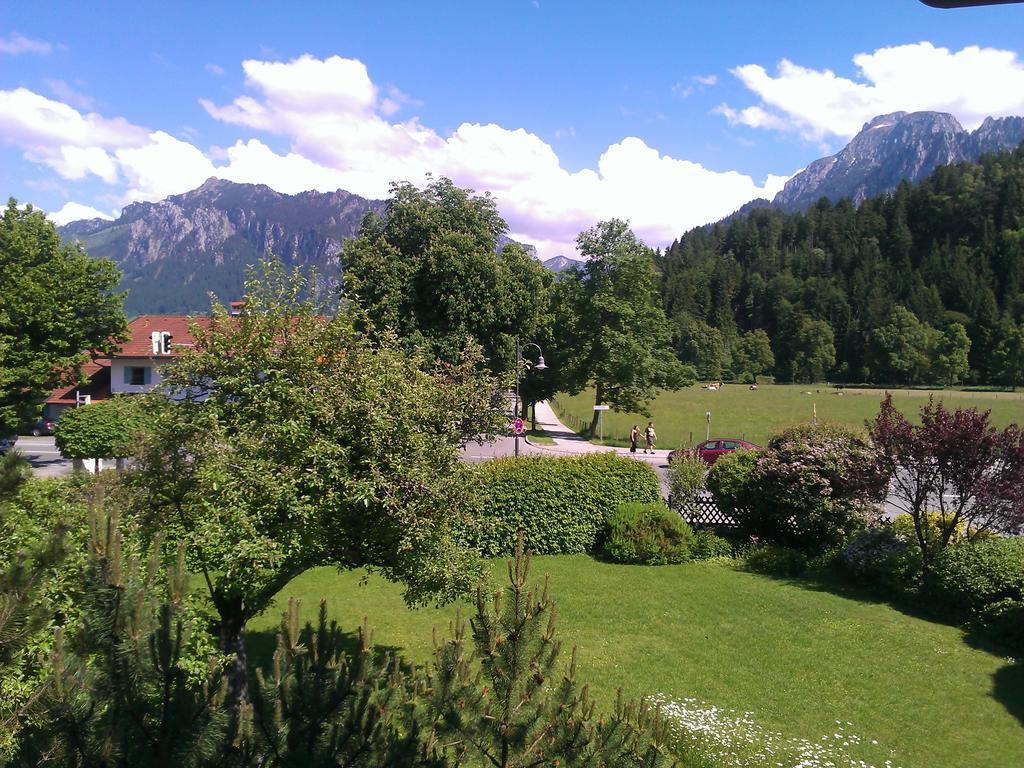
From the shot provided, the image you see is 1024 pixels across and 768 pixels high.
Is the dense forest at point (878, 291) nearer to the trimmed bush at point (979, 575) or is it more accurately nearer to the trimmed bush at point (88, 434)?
the trimmed bush at point (88, 434)

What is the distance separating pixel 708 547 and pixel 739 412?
44.2 m

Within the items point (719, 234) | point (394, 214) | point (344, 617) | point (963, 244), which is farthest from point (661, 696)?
point (719, 234)

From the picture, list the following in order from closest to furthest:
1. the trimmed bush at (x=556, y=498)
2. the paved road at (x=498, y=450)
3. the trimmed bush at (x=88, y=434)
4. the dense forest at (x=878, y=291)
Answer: the trimmed bush at (x=556, y=498)
the trimmed bush at (x=88, y=434)
the paved road at (x=498, y=450)
the dense forest at (x=878, y=291)

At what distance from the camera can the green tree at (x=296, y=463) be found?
638cm

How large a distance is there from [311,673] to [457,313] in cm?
2683

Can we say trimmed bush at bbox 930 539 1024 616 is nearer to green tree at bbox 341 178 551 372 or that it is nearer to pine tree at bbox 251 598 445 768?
pine tree at bbox 251 598 445 768

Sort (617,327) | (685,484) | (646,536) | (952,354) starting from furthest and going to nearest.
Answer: (952,354)
(617,327)
(685,484)
(646,536)

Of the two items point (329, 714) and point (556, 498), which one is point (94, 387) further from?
point (329, 714)

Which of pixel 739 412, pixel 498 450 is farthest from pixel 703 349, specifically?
pixel 498 450

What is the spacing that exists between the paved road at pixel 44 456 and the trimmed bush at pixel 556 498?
17612mm

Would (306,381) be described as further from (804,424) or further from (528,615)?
(804,424)

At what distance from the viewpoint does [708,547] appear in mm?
15164

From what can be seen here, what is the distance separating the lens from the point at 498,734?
3270 mm

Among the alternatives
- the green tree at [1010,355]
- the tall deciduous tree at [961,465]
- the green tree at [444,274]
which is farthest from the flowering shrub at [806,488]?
the green tree at [1010,355]
